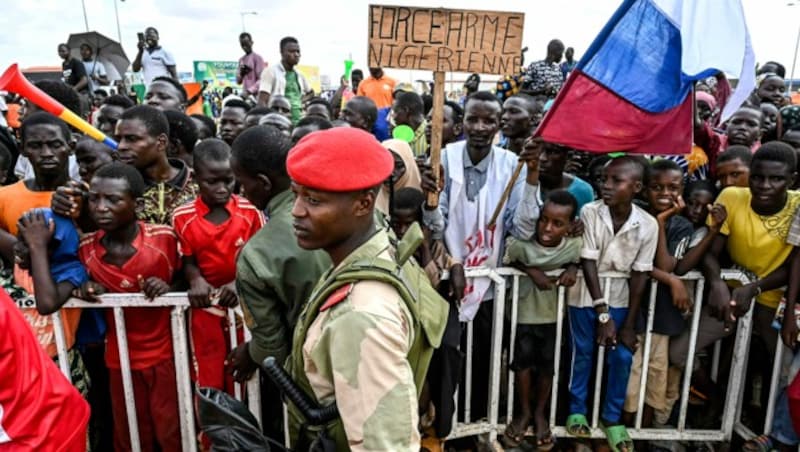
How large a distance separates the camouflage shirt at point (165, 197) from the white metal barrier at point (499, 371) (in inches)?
23.1

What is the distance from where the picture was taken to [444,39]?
302 cm

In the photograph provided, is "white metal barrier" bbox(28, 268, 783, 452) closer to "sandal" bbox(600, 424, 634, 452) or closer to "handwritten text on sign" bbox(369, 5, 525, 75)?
"sandal" bbox(600, 424, 634, 452)

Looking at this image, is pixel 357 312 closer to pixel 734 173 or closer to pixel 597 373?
pixel 597 373

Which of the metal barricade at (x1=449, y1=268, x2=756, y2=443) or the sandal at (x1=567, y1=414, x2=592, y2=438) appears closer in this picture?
the metal barricade at (x1=449, y1=268, x2=756, y2=443)

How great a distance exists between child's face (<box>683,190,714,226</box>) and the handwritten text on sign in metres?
1.54

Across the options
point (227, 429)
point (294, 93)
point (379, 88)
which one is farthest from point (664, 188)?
point (379, 88)

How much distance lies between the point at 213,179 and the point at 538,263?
76.5 inches

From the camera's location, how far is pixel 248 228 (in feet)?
9.64

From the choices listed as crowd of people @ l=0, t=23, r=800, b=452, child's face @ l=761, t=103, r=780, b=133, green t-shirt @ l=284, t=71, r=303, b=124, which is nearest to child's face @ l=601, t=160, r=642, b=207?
crowd of people @ l=0, t=23, r=800, b=452

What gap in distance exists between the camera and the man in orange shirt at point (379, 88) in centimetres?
892

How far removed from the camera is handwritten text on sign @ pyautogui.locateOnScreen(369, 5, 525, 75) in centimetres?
299

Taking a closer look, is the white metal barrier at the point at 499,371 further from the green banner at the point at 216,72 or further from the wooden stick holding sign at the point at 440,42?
the green banner at the point at 216,72

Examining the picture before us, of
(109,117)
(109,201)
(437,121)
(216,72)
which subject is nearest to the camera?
(109,201)

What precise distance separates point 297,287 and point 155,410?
1494mm
